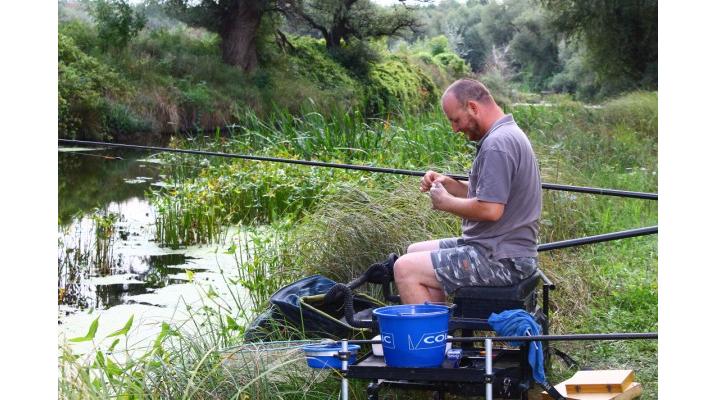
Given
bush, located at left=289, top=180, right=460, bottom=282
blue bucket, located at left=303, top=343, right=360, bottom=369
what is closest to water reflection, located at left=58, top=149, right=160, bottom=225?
bush, located at left=289, top=180, right=460, bottom=282

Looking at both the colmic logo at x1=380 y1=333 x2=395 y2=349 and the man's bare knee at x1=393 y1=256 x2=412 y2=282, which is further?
the man's bare knee at x1=393 y1=256 x2=412 y2=282

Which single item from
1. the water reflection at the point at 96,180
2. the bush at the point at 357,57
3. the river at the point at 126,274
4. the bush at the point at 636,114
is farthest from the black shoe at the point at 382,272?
the bush at the point at 357,57

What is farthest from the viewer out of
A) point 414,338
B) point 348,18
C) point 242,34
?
point 348,18

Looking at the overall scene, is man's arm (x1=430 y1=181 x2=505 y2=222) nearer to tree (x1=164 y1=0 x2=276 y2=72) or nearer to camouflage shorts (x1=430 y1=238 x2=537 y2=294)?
camouflage shorts (x1=430 y1=238 x2=537 y2=294)

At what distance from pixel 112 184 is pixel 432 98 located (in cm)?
1317

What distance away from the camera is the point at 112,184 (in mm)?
10641

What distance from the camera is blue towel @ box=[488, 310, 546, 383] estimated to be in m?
2.58

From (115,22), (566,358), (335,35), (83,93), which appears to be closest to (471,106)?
(566,358)

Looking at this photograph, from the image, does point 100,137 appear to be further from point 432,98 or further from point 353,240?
point 353,240

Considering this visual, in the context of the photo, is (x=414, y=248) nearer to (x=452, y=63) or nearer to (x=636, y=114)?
(x=636, y=114)

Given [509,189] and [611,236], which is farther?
[611,236]

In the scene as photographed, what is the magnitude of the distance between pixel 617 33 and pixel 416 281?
→ 69.8ft

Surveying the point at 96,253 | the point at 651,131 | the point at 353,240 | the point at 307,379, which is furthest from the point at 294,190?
the point at 651,131

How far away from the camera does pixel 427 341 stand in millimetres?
2393
